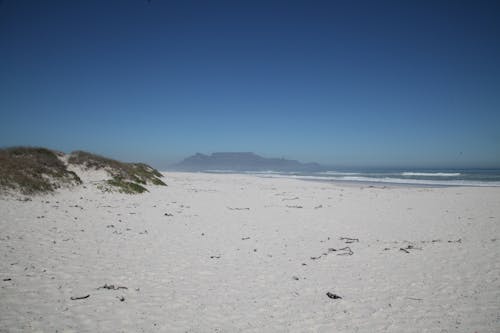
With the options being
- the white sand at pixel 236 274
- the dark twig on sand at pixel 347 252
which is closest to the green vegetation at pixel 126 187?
the white sand at pixel 236 274

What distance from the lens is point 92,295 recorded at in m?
5.34

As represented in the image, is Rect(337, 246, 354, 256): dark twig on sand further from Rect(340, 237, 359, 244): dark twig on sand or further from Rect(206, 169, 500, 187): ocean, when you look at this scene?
Rect(206, 169, 500, 187): ocean

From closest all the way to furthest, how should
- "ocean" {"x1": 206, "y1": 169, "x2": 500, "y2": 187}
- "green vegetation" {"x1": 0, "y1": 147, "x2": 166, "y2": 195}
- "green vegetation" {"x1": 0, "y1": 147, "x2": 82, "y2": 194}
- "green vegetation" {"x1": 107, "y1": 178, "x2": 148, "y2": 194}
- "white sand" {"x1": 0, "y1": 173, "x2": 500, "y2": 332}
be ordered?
"white sand" {"x1": 0, "y1": 173, "x2": 500, "y2": 332}, "green vegetation" {"x1": 0, "y1": 147, "x2": 82, "y2": 194}, "green vegetation" {"x1": 0, "y1": 147, "x2": 166, "y2": 195}, "green vegetation" {"x1": 107, "y1": 178, "x2": 148, "y2": 194}, "ocean" {"x1": 206, "y1": 169, "x2": 500, "y2": 187}

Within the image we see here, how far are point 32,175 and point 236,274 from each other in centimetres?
1480

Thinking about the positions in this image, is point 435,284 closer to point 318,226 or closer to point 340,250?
A: point 340,250

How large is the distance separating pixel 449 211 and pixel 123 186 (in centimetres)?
2023

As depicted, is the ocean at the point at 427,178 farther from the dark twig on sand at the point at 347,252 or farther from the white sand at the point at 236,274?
the dark twig on sand at the point at 347,252

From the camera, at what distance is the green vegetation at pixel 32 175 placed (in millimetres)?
13875

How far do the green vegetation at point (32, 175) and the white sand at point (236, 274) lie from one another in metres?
1.73

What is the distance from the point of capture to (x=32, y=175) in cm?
1570

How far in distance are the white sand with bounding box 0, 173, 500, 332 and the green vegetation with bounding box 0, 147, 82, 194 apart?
5.68 feet

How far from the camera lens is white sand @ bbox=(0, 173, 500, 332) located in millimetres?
4762

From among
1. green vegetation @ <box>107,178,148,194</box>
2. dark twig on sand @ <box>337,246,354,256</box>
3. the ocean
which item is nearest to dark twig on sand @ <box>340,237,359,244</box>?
dark twig on sand @ <box>337,246,354,256</box>

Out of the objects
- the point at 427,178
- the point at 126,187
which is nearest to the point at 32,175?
the point at 126,187
